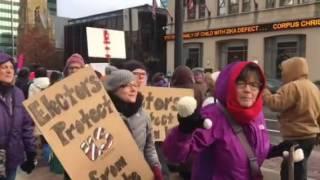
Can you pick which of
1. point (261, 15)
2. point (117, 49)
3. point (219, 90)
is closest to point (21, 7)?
point (261, 15)

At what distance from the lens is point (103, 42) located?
9523 millimetres

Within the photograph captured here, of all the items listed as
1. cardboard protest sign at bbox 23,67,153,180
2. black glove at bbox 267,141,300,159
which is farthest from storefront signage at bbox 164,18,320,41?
black glove at bbox 267,141,300,159

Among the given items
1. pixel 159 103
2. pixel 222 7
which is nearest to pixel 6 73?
pixel 159 103

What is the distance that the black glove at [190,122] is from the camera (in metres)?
2.73

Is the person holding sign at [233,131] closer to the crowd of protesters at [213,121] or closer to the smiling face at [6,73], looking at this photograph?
the crowd of protesters at [213,121]

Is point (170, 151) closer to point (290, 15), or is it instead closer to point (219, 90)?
point (219, 90)

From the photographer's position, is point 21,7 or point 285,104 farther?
point 21,7

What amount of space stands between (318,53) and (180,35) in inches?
964

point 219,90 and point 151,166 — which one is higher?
point 219,90

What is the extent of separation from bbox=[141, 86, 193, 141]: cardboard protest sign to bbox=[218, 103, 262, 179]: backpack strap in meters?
2.98

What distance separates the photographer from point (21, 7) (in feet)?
341

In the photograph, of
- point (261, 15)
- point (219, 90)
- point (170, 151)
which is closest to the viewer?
point (170, 151)

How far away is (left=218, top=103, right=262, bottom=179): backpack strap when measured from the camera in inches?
120

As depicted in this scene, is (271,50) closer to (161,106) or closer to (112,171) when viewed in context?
(161,106)
